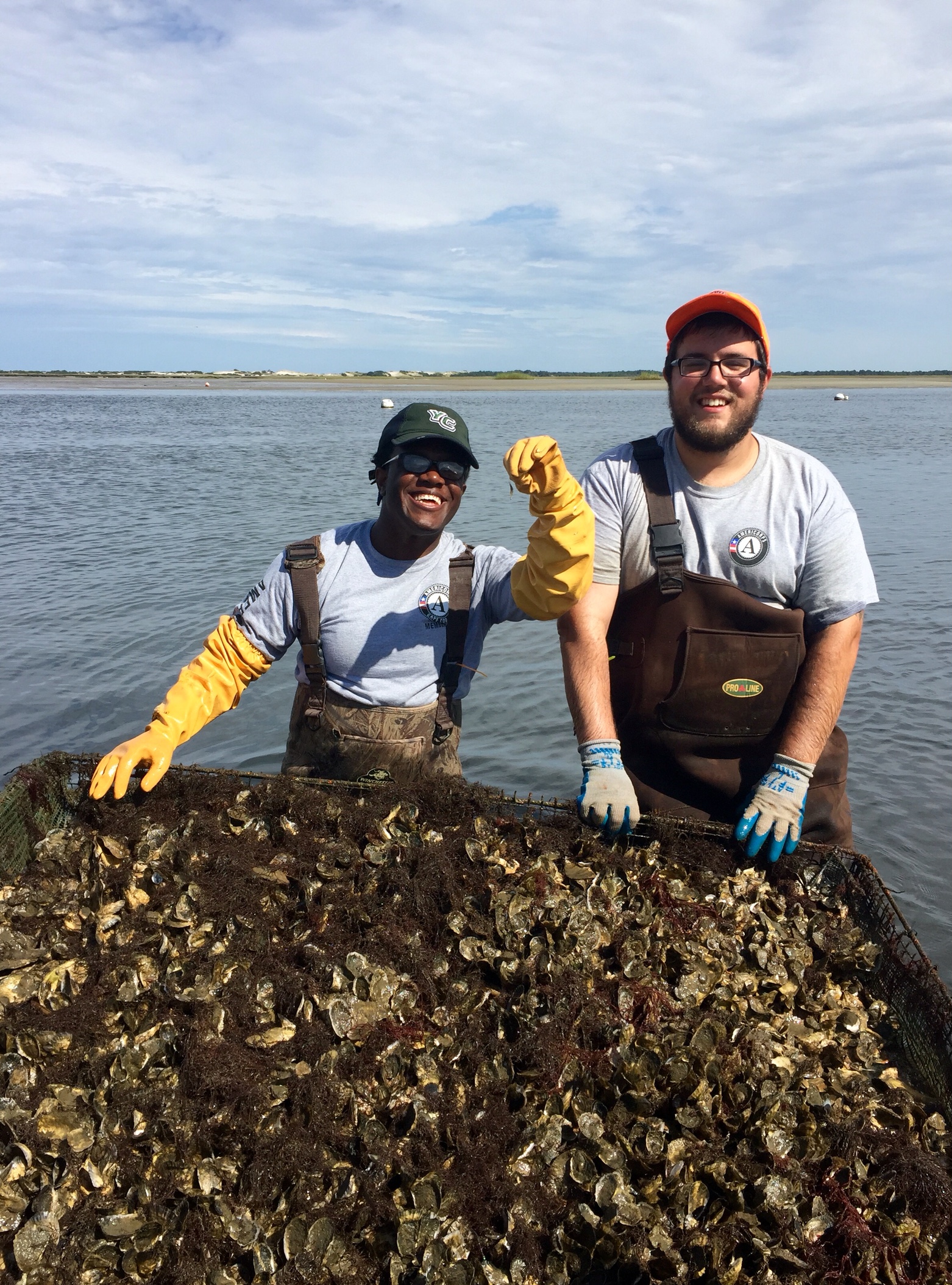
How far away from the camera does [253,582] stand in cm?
1288

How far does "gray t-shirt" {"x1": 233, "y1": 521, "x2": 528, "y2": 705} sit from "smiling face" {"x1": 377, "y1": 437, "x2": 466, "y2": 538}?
0.34 meters

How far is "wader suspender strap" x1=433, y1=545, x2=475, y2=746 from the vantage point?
4336 millimetres

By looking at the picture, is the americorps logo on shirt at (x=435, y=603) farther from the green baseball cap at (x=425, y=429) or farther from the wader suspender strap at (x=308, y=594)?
the green baseball cap at (x=425, y=429)

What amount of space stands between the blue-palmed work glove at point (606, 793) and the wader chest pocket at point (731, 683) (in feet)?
1.39

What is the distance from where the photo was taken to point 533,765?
8008 mm

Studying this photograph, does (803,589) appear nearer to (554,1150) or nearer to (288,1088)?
(554,1150)

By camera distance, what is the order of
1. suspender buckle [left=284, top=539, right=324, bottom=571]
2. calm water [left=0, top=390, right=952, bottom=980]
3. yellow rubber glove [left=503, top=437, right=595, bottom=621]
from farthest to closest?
calm water [left=0, top=390, right=952, bottom=980], suspender buckle [left=284, top=539, right=324, bottom=571], yellow rubber glove [left=503, top=437, right=595, bottom=621]

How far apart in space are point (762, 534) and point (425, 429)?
1.67 meters

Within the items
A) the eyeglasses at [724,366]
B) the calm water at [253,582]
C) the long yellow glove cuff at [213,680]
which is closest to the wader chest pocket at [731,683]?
the eyeglasses at [724,366]

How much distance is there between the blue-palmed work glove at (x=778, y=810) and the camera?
3.66 meters

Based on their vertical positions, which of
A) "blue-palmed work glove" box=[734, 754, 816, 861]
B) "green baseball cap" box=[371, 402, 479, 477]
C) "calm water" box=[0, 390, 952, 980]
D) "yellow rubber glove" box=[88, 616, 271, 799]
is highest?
"green baseball cap" box=[371, 402, 479, 477]

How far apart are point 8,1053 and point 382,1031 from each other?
3.85 feet

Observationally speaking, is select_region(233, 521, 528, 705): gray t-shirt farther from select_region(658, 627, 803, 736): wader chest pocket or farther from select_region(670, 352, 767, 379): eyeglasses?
select_region(670, 352, 767, 379): eyeglasses

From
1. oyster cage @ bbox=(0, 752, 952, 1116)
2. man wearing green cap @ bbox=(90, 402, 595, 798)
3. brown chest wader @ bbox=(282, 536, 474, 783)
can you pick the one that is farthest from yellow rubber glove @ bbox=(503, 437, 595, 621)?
oyster cage @ bbox=(0, 752, 952, 1116)
